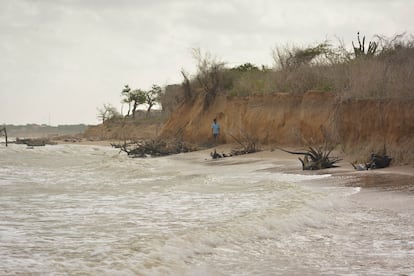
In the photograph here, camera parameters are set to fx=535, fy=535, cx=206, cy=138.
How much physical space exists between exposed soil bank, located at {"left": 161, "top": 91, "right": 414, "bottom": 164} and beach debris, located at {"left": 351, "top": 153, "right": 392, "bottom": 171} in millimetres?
374

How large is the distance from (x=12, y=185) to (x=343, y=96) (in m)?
10.8

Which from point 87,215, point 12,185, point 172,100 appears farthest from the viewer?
point 172,100

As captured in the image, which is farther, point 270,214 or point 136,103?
point 136,103

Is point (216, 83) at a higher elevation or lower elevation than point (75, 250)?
higher

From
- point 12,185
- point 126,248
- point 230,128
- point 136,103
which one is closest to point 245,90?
point 230,128

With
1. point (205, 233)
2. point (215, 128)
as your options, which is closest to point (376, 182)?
point (205, 233)

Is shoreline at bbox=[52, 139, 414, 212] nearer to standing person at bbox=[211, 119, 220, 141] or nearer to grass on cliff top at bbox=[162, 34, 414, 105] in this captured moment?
grass on cliff top at bbox=[162, 34, 414, 105]

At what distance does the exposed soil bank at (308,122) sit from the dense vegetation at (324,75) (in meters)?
0.44

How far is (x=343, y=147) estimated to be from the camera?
17859mm

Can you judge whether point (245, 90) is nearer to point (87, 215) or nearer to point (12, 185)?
point (12, 185)

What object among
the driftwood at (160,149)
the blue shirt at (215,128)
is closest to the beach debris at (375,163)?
the blue shirt at (215,128)

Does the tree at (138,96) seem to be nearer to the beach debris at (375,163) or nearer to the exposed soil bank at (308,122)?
the exposed soil bank at (308,122)

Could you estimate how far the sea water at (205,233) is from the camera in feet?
16.0

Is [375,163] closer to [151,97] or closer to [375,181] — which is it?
[375,181]
